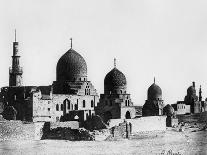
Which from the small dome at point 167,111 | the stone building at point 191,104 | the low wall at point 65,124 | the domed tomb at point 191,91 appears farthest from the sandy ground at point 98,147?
the domed tomb at point 191,91

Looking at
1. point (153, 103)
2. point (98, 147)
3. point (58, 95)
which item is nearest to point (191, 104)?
point (153, 103)

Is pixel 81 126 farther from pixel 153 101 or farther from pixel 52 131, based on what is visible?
→ pixel 153 101

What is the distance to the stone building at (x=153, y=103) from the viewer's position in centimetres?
5741

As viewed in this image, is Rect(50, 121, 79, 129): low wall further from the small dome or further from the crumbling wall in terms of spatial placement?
the small dome

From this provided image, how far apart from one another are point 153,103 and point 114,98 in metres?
7.50

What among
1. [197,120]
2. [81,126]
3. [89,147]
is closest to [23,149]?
[89,147]

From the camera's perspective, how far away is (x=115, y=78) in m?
52.9

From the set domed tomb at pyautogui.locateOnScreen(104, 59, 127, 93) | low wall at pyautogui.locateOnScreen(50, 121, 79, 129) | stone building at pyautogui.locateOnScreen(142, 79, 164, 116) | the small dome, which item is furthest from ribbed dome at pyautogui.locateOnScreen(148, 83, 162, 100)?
low wall at pyautogui.locateOnScreen(50, 121, 79, 129)

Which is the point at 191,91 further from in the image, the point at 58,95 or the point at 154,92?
the point at 58,95

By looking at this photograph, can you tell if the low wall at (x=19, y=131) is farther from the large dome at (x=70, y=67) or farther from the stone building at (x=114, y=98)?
the large dome at (x=70, y=67)

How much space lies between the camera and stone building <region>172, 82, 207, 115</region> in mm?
66875

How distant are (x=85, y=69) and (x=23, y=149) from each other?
22672 millimetres

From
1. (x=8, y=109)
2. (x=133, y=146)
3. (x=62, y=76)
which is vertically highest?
(x=62, y=76)

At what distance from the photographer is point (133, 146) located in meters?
35.8
